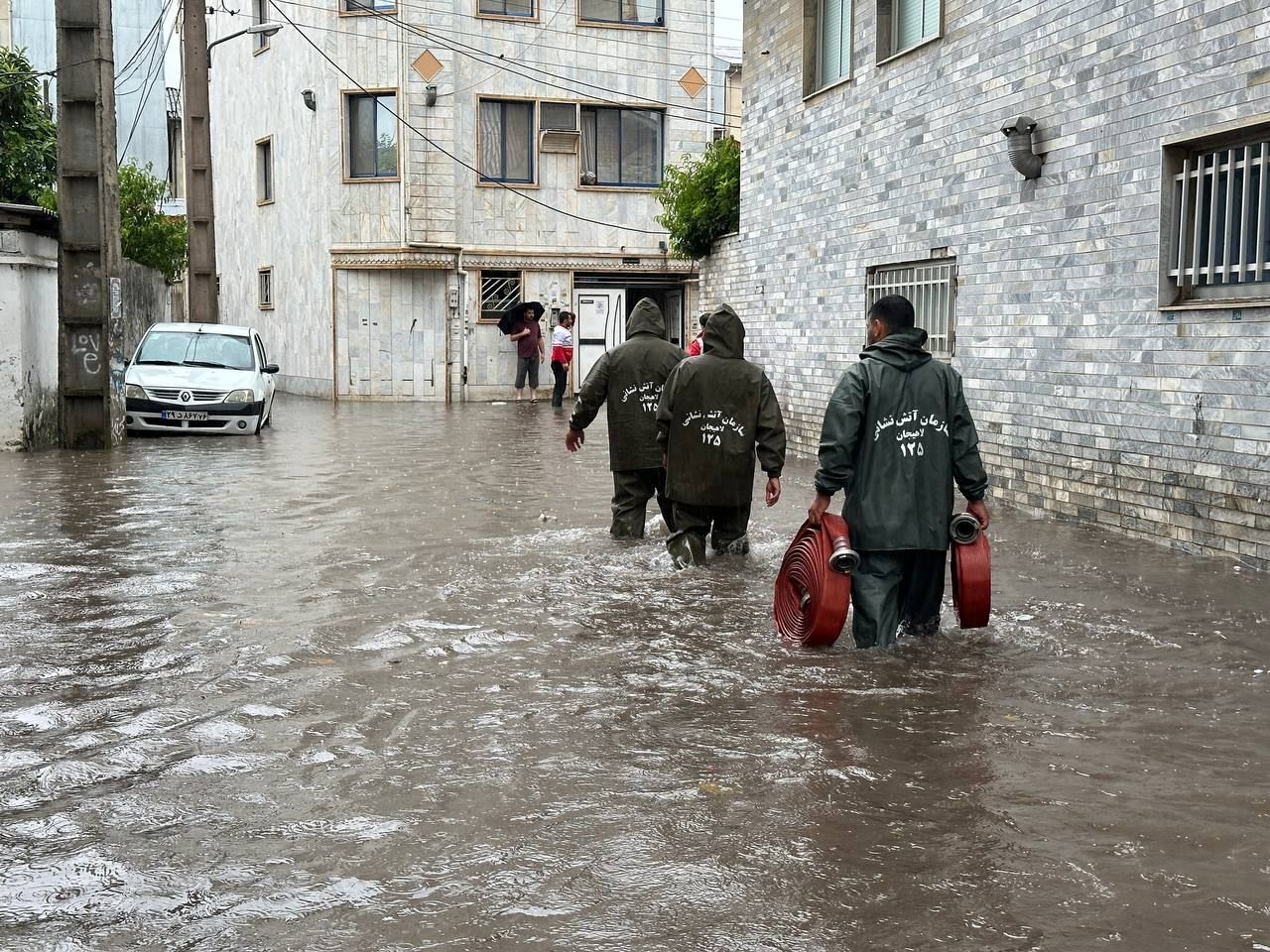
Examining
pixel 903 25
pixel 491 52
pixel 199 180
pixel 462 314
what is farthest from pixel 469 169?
pixel 903 25

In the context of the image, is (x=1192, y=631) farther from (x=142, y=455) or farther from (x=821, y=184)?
(x=142, y=455)

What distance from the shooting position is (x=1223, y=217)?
31.8 feet

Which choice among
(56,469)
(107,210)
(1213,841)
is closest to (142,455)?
(56,469)

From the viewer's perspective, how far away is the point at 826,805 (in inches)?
182

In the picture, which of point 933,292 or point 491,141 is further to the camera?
point 491,141

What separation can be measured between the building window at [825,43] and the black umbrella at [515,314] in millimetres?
14053

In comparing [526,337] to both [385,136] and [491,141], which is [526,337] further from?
[385,136]

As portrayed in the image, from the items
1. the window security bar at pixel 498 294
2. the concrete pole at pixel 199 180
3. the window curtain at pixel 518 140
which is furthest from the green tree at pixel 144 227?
the window curtain at pixel 518 140

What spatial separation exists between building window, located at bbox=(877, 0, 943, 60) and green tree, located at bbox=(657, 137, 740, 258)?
557 cm

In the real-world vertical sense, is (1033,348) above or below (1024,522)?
above

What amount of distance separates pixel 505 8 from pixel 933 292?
19.3m

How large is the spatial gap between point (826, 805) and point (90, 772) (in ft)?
8.21

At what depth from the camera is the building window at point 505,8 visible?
98.9ft

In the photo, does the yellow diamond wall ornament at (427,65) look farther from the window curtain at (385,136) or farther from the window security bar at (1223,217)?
the window security bar at (1223,217)
